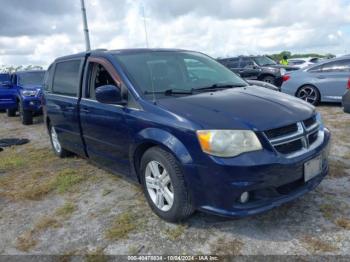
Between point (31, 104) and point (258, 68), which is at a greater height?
point (258, 68)

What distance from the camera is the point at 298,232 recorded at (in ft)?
10.1

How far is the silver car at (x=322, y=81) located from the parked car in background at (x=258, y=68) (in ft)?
9.57

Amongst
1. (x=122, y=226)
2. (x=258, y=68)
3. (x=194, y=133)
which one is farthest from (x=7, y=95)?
(x=194, y=133)

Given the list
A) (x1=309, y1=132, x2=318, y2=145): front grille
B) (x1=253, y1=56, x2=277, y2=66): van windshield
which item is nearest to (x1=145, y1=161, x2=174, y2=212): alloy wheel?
(x1=309, y1=132, x2=318, y2=145): front grille

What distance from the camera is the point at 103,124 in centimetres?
402

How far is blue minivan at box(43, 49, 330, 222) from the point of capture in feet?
9.29

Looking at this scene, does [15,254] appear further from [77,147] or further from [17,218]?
[77,147]

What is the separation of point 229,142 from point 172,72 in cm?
150

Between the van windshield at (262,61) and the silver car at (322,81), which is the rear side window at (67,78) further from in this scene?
the van windshield at (262,61)

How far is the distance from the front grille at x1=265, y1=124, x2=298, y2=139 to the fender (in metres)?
0.70

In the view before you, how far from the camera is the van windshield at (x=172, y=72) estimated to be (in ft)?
12.2

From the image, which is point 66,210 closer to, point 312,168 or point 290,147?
point 290,147

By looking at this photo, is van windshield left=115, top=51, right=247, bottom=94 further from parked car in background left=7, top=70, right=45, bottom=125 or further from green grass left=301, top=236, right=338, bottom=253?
parked car in background left=7, top=70, right=45, bottom=125

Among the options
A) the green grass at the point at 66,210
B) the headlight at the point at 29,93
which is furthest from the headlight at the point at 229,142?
the headlight at the point at 29,93
